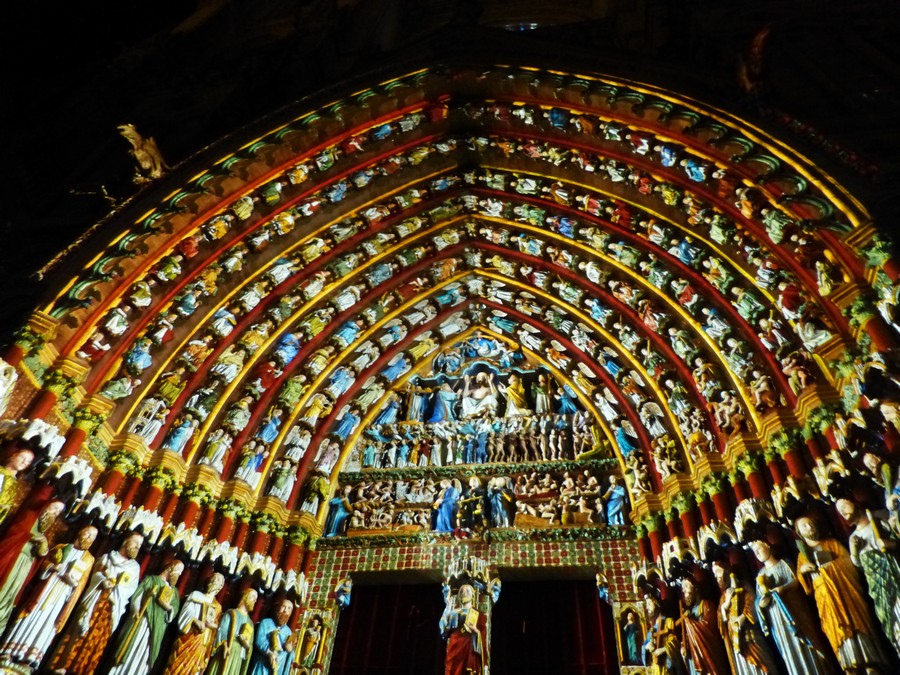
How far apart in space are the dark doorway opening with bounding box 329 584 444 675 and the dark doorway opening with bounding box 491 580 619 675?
65cm

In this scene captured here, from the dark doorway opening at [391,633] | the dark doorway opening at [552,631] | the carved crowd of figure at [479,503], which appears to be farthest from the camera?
the carved crowd of figure at [479,503]

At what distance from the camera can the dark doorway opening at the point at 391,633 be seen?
628 centimetres

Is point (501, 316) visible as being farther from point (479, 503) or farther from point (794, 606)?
point (794, 606)

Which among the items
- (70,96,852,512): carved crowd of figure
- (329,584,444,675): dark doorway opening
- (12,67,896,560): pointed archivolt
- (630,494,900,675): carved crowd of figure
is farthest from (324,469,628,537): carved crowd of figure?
(630,494,900,675): carved crowd of figure

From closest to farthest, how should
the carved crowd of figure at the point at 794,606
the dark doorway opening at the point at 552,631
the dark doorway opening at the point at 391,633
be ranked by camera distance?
1. the carved crowd of figure at the point at 794,606
2. the dark doorway opening at the point at 552,631
3. the dark doorway opening at the point at 391,633

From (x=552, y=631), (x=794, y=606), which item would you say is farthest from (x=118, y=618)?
(x=794, y=606)

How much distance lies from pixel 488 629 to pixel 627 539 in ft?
5.42

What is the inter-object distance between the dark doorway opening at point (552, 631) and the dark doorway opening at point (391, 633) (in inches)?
25.5

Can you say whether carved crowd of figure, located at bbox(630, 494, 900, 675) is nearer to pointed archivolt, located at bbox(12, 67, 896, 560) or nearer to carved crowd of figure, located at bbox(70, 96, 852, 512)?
pointed archivolt, located at bbox(12, 67, 896, 560)

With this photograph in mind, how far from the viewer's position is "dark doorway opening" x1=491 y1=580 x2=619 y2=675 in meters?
6.04

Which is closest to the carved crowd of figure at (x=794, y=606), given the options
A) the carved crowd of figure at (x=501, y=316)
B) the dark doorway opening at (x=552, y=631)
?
the dark doorway opening at (x=552, y=631)

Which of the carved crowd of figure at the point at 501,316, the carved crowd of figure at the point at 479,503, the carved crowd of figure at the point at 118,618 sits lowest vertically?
the carved crowd of figure at the point at 118,618

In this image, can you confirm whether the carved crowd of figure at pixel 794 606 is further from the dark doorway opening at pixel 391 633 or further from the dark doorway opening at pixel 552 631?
the dark doorway opening at pixel 391 633

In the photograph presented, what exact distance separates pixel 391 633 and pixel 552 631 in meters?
1.62
